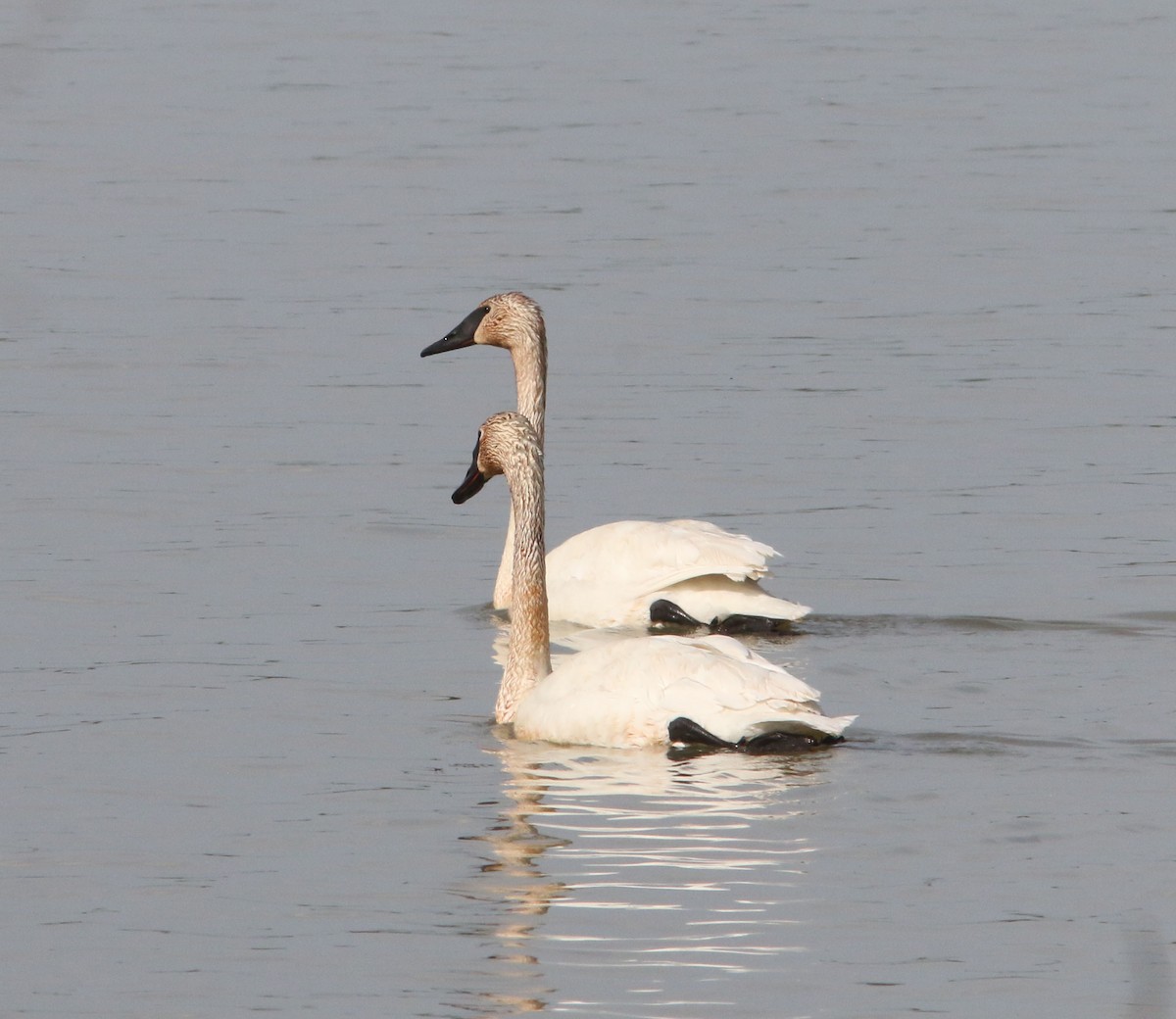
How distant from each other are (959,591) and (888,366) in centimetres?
618

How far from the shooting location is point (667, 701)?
1028 cm

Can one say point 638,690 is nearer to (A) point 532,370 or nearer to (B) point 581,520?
(A) point 532,370

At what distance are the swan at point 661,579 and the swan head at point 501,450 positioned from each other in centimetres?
68

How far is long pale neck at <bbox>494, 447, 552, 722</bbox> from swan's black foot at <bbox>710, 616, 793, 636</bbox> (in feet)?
5.06

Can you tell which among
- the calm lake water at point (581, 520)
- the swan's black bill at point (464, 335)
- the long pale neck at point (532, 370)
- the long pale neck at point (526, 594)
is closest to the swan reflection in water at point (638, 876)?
the calm lake water at point (581, 520)

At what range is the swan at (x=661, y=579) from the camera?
42.7 feet

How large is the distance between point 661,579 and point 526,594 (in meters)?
1.73

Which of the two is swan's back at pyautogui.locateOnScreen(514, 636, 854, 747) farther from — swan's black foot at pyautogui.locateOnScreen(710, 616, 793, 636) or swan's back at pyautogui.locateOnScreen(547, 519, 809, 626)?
swan's black foot at pyautogui.locateOnScreen(710, 616, 793, 636)

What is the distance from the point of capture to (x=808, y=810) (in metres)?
9.48

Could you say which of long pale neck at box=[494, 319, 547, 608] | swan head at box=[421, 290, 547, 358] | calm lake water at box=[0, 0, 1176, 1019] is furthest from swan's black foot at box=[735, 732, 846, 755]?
swan head at box=[421, 290, 547, 358]

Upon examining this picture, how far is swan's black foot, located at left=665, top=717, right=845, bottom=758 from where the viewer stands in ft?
33.4

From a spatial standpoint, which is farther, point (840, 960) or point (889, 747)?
point (889, 747)

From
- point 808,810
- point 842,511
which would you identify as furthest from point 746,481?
point 808,810

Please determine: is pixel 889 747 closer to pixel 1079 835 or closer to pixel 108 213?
pixel 1079 835
